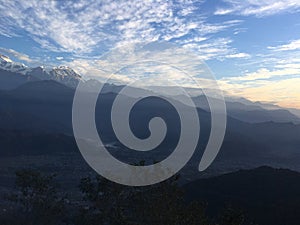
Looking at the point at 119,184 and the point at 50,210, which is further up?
the point at 119,184

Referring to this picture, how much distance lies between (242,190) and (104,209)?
59.2 metres

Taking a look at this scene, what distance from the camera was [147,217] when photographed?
29.6 meters

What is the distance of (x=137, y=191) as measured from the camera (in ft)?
106

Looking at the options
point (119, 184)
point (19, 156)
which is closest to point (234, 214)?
point (119, 184)

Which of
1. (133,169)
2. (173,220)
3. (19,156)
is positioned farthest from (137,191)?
(19,156)

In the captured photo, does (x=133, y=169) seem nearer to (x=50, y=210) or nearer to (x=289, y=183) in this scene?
(x=50, y=210)

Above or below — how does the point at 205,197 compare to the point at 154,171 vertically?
below

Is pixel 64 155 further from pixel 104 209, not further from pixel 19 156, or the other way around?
pixel 104 209

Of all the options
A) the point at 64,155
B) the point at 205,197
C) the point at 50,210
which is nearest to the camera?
the point at 50,210

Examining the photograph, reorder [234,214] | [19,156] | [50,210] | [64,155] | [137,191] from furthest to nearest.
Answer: [64,155] → [19,156] → [50,210] → [137,191] → [234,214]

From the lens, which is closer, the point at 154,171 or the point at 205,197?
the point at 154,171

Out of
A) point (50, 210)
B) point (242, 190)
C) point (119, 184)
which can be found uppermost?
point (119, 184)

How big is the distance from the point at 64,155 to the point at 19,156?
2108 cm

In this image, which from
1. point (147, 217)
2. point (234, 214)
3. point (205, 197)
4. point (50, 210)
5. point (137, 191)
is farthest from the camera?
point (205, 197)
